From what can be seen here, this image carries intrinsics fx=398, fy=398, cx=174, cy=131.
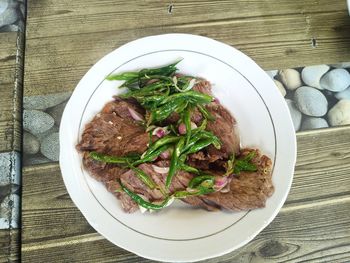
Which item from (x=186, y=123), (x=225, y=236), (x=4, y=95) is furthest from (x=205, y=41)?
(x=4, y=95)

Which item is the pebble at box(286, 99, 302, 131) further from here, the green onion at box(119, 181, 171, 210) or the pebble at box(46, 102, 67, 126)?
the pebble at box(46, 102, 67, 126)

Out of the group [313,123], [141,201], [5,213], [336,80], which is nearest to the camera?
[141,201]

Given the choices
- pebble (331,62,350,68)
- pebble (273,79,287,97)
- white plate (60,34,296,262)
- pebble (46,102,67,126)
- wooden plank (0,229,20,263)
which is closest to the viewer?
white plate (60,34,296,262)

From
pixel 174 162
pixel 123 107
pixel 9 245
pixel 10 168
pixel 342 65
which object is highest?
pixel 342 65

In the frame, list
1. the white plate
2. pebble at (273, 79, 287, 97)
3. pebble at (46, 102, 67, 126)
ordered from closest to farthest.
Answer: the white plate, pebble at (46, 102, 67, 126), pebble at (273, 79, 287, 97)

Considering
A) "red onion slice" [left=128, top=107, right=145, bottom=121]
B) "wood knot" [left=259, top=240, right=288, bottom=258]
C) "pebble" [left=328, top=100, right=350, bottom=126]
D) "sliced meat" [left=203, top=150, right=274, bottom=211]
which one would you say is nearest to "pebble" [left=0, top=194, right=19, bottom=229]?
"red onion slice" [left=128, top=107, right=145, bottom=121]

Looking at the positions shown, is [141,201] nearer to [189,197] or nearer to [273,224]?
[189,197]

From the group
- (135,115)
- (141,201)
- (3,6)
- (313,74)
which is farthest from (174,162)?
(3,6)
